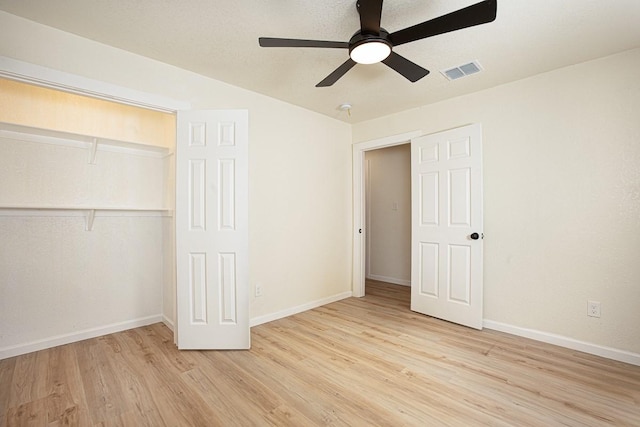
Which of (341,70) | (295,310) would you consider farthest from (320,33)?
(295,310)

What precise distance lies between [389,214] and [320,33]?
145 inches

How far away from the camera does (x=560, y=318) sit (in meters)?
2.75

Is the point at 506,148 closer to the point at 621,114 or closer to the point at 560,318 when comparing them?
the point at 621,114

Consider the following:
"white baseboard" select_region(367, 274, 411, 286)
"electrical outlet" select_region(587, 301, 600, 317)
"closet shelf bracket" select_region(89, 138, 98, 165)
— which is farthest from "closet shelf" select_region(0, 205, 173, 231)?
"electrical outlet" select_region(587, 301, 600, 317)

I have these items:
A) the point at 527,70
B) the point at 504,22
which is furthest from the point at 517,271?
the point at 504,22

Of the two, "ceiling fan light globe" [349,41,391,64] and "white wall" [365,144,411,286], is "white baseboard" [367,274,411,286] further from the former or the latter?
"ceiling fan light globe" [349,41,391,64]

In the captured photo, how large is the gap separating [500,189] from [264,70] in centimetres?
265

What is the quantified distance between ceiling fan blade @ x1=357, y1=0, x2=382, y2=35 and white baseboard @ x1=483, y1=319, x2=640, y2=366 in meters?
3.00

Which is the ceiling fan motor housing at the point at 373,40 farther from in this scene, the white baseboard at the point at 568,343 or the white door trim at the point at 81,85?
the white baseboard at the point at 568,343

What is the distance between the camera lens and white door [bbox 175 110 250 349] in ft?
8.69

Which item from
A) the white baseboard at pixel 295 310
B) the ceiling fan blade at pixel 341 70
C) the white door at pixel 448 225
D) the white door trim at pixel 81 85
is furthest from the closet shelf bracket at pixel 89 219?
the white door at pixel 448 225

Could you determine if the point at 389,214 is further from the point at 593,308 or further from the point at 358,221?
the point at 593,308

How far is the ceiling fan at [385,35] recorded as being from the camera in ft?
5.19

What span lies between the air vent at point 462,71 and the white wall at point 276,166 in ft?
5.53
